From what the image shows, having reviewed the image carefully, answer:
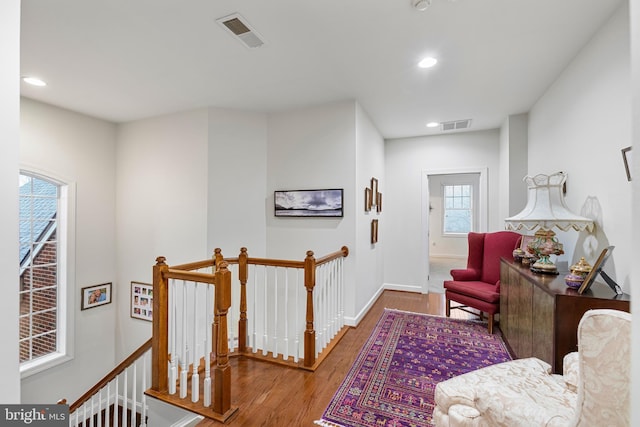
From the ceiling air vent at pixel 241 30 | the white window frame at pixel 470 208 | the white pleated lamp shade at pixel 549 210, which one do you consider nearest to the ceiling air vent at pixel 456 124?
the white pleated lamp shade at pixel 549 210

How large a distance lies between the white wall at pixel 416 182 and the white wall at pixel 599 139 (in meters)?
1.60

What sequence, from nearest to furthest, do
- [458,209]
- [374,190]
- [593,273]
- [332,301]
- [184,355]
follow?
[593,273] < [184,355] < [332,301] < [374,190] < [458,209]

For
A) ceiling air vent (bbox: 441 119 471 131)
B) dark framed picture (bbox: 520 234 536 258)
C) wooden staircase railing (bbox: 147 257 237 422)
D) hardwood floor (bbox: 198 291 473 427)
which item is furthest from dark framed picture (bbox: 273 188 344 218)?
ceiling air vent (bbox: 441 119 471 131)

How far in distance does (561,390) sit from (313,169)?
298 centimetres

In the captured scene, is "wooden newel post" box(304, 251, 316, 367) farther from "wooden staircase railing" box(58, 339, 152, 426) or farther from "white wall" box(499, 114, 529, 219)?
"white wall" box(499, 114, 529, 219)

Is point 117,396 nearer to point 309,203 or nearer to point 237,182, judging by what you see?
point 237,182

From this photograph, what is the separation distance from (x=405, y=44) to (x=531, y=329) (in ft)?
8.03

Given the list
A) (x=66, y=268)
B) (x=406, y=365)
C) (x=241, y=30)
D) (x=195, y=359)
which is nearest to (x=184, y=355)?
(x=195, y=359)

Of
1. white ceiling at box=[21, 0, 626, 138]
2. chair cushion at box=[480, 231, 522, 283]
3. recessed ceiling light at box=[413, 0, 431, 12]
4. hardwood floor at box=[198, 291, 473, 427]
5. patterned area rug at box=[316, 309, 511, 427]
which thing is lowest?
hardwood floor at box=[198, 291, 473, 427]

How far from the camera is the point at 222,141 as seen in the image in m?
Result: 3.76

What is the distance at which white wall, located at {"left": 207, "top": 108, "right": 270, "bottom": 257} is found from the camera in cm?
371

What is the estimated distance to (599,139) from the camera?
83.2 inches

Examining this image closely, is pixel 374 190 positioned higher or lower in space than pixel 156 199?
higher

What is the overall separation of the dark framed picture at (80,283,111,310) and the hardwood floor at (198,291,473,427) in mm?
2767
